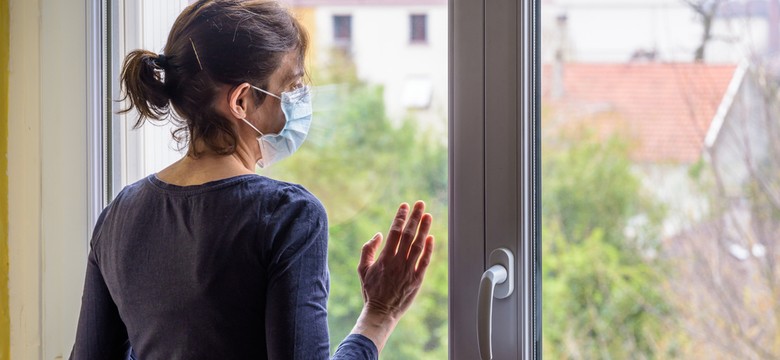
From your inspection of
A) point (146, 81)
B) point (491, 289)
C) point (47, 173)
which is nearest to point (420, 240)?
point (491, 289)

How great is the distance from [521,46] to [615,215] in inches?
11.7

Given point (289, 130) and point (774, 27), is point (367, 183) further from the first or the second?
point (774, 27)

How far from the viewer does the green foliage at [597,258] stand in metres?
1.11

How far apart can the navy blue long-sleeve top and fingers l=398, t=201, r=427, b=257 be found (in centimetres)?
13

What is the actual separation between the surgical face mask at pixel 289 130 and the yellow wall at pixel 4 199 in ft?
2.41

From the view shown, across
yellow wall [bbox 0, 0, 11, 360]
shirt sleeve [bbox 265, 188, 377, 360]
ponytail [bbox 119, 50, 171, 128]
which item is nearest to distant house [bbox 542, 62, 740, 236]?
shirt sleeve [bbox 265, 188, 377, 360]

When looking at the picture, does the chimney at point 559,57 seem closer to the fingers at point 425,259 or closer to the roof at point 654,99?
the roof at point 654,99

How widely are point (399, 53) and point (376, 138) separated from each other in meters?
0.15

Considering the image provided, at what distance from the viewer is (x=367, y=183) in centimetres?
136

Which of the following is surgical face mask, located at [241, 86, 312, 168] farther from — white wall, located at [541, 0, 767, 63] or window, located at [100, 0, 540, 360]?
white wall, located at [541, 0, 767, 63]

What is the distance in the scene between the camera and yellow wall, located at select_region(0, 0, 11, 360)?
1.63m

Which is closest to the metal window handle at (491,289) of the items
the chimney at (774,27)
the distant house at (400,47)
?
the distant house at (400,47)

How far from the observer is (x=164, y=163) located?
163 cm

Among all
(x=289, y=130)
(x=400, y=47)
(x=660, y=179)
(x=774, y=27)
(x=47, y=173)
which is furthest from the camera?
(x=47, y=173)
